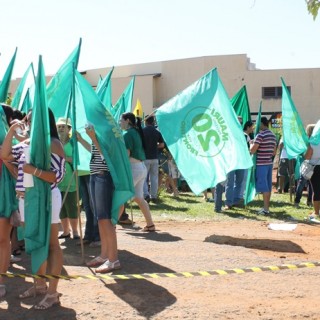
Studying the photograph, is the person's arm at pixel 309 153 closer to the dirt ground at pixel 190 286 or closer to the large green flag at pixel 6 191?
the dirt ground at pixel 190 286

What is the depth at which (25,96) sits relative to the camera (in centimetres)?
962

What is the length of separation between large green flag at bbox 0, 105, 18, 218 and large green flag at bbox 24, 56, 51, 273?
494mm

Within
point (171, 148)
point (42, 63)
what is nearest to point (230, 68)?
point (171, 148)

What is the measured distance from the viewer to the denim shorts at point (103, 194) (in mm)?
6531

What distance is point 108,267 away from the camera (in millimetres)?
6613

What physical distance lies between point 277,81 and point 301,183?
26.0 meters

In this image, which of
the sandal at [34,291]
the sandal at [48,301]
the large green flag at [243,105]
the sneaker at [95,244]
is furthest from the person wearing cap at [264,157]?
the sandal at [48,301]

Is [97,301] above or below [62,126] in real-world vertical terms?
below

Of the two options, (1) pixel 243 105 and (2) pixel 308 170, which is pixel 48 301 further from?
(1) pixel 243 105

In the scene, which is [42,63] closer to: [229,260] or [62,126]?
[62,126]

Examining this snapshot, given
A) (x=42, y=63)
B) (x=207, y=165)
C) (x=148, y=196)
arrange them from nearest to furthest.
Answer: (x=42, y=63)
(x=207, y=165)
(x=148, y=196)

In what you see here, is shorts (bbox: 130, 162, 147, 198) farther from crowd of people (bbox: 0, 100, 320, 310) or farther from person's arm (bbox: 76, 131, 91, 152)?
person's arm (bbox: 76, 131, 91, 152)

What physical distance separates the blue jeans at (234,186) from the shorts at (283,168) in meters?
3.76

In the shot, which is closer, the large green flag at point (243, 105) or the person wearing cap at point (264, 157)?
the person wearing cap at point (264, 157)
